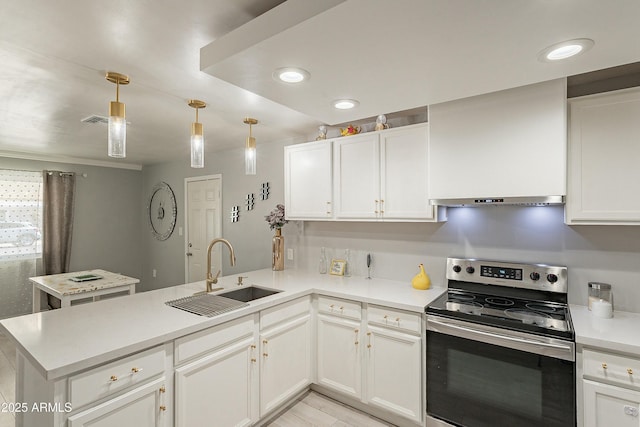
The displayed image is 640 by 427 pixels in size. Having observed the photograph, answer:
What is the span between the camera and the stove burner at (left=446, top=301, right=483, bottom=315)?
1.97 m

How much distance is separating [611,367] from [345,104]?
6.44ft

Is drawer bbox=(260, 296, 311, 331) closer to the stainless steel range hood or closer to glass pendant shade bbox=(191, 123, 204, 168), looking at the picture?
glass pendant shade bbox=(191, 123, 204, 168)

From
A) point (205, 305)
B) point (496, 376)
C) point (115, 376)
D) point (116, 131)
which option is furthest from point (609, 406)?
point (116, 131)

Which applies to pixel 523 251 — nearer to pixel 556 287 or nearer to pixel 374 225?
pixel 556 287

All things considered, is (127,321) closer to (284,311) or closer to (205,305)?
(205,305)

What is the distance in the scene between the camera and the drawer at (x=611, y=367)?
58.7 inches

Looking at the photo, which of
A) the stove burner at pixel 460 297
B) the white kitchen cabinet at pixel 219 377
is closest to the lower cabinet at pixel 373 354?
the stove burner at pixel 460 297

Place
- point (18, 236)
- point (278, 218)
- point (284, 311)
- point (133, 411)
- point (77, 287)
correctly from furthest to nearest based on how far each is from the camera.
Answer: point (18, 236) < point (278, 218) < point (77, 287) < point (284, 311) < point (133, 411)

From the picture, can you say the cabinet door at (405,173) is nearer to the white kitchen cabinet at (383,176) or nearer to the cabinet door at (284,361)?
the white kitchen cabinet at (383,176)

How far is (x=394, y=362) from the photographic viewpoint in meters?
2.19

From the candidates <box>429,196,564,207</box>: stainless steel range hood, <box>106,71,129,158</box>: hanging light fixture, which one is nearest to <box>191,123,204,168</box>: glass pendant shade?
<box>106,71,129,158</box>: hanging light fixture

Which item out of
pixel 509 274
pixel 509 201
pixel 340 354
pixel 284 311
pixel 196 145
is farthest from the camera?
pixel 340 354

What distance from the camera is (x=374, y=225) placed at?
115 inches

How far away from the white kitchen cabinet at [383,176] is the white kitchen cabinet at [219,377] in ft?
4.16
